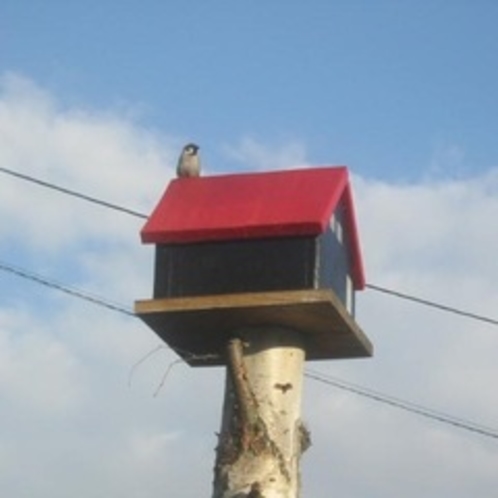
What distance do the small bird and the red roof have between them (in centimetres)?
13

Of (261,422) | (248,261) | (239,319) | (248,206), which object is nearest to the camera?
(261,422)

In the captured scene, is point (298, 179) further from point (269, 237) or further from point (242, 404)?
point (242, 404)

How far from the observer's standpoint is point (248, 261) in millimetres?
7121

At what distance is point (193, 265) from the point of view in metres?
7.23

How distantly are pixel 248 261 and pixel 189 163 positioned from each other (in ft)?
3.49

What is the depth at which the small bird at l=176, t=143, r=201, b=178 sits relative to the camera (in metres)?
7.82

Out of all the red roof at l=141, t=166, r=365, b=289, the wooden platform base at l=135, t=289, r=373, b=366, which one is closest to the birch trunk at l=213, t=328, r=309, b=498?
the wooden platform base at l=135, t=289, r=373, b=366

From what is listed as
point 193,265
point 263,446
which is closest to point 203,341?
point 193,265

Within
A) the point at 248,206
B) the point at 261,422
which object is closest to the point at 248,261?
the point at 248,206

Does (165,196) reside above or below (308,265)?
above

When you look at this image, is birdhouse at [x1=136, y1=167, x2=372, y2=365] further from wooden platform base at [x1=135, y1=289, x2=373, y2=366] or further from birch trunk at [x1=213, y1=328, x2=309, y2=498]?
birch trunk at [x1=213, y1=328, x2=309, y2=498]

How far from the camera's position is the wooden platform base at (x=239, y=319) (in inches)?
268

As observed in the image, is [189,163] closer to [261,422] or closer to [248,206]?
[248,206]

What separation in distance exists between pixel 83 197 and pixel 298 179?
1495 mm
